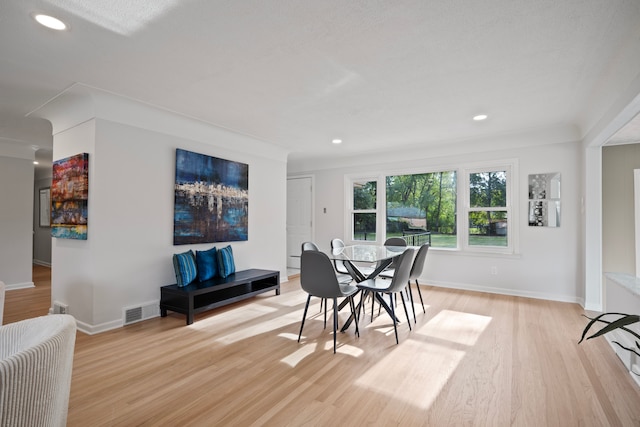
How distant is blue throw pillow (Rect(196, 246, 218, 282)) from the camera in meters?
3.99

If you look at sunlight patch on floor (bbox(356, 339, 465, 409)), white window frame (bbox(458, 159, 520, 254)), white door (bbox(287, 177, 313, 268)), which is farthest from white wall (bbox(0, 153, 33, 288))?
white window frame (bbox(458, 159, 520, 254))

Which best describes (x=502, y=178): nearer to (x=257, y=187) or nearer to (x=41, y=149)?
(x=257, y=187)

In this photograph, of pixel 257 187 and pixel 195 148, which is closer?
pixel 195 148

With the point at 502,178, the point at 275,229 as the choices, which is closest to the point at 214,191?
the point at 275,229

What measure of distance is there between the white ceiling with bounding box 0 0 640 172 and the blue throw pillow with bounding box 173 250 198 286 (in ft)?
5.71

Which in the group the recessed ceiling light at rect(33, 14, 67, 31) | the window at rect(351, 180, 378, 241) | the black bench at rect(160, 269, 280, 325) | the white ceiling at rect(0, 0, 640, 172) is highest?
the white ceiling at rect(0, 0, 640, 172)

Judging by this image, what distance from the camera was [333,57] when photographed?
2.49 metres

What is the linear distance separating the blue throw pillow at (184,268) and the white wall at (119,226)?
0.76 feet

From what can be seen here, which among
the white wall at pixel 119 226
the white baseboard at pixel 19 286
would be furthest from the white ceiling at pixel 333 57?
the white baseboard at pixel 19 286

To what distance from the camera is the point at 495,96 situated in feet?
10.8

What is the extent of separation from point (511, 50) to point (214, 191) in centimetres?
365

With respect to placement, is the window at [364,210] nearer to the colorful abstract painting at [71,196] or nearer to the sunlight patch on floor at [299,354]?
the sunlight patch on floor at [299,354]

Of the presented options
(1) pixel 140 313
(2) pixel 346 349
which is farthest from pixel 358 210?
(1) pixel 140 313

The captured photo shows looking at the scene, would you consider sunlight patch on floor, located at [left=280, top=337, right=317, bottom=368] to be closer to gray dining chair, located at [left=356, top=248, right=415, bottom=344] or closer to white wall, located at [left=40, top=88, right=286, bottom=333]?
gray dining chair, located at [left=356, top=248, right=415, bottom=344]
